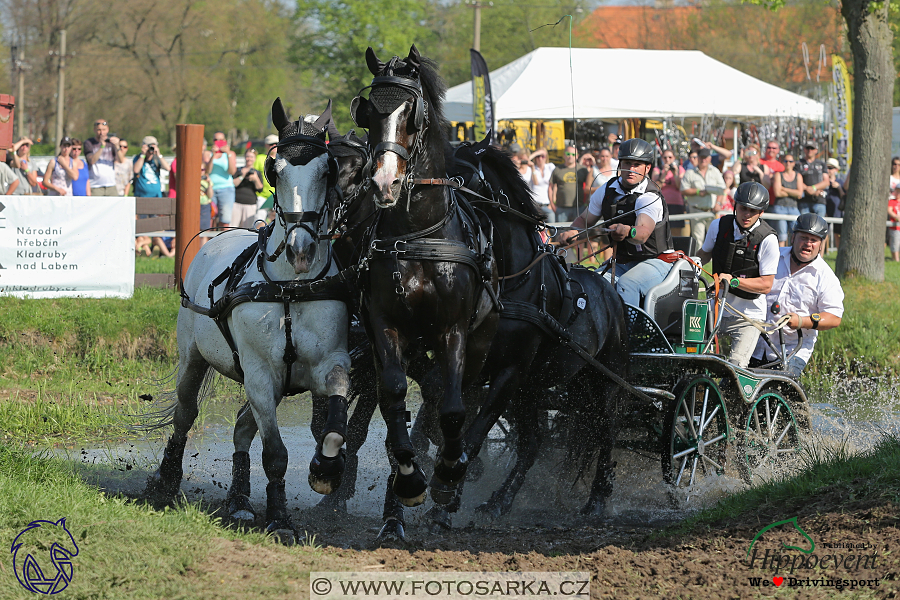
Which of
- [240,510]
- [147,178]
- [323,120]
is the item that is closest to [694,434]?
[240,510]

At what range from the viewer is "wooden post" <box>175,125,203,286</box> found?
10.2 meters

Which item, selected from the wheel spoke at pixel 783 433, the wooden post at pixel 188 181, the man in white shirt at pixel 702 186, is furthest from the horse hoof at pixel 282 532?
the man in white shirt at pixel 702 186

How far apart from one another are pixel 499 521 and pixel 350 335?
57.5 inches

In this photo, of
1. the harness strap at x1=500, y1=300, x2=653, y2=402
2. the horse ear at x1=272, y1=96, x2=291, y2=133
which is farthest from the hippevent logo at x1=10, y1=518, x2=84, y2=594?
the harness strap at x1=500, y1=300, x2=653, y2=402

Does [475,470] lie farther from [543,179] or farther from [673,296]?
[543,179]

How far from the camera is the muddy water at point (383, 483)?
585 centimetres

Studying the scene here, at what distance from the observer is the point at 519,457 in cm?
646

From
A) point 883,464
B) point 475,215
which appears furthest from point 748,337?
point 475,215

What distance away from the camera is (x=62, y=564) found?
13.4 ft

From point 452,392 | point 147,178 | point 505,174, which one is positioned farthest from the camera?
point 147,178

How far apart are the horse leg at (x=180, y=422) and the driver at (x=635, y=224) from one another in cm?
259

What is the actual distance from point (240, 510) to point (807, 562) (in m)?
2.94

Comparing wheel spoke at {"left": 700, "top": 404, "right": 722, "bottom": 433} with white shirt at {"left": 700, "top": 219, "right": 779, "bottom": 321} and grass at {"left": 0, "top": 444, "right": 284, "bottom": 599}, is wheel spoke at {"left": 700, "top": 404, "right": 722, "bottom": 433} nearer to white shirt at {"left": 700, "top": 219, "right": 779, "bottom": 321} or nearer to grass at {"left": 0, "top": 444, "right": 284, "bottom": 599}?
white shirt at {"left": 700, "top": 219, "right": 779, "bottom": 321}

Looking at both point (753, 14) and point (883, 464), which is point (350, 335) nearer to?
point (883, 464)
